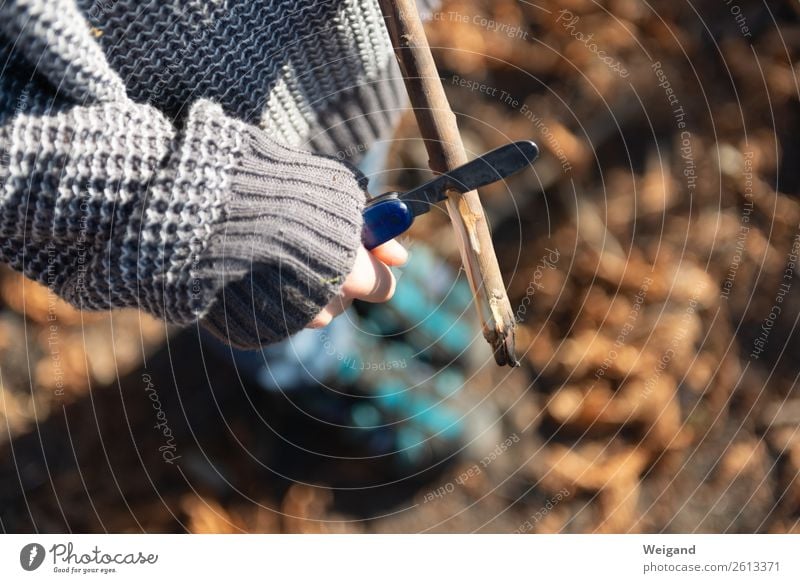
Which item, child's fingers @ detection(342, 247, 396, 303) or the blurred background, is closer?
child's fingers @ detection(342, 247, 396, 303)

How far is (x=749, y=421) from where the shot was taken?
1.58ft

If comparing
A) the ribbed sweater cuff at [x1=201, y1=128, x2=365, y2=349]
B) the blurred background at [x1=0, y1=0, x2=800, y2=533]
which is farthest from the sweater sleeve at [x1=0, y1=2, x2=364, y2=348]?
the blurred background at [x1=0, y1=0, x2=800, y2=533]

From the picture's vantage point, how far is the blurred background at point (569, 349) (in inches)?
18.3

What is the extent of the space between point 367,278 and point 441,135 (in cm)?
9

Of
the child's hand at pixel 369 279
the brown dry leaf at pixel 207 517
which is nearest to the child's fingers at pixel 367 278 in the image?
the child's hand at pixel 369 279

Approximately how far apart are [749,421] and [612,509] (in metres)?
0.12

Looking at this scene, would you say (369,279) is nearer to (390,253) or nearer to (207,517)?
(390,253)

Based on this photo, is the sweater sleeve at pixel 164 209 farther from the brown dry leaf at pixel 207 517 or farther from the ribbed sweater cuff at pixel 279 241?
the brown dry leaf at pixel 207 517

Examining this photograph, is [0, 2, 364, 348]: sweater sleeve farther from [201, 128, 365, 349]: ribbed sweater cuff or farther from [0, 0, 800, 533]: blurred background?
[0, 0, 800, 533]: blurred background

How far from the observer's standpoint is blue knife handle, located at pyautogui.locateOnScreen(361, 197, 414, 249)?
0.33 m
